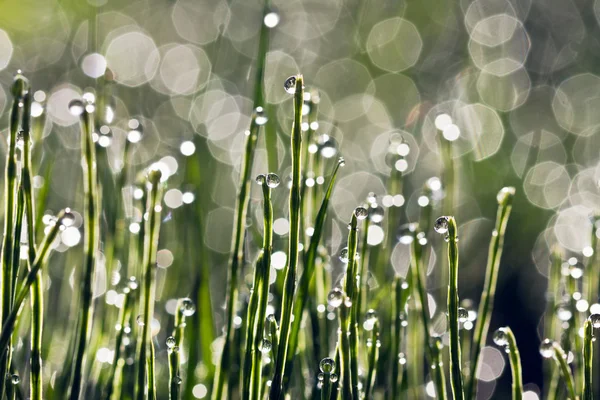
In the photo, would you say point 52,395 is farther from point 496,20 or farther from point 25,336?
point 496,20

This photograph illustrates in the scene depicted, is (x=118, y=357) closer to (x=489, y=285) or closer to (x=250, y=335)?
(x=250, y=335)

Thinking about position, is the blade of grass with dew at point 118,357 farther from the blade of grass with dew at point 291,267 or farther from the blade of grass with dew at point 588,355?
the blade of grass with dew at point 588,355

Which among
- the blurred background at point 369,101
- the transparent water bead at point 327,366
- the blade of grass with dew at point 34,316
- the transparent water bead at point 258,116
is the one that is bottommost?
the transparent water bead at point 327,366

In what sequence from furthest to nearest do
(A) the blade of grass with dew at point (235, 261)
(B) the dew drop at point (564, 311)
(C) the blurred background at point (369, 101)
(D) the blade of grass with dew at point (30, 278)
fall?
(C) the blurred background at point (369, 101) → (B) the dew drop at point (564, 311) → (A) the blade of grass with dew at point (235, 261) → (D) the blade of grass with dew at point (30, 278)

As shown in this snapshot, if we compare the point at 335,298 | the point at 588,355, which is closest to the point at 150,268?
the point at 335,298

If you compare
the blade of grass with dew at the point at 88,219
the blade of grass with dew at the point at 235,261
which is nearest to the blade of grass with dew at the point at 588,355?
the blade of grass with dew at the point at 235,261

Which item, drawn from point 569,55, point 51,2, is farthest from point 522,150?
point 51,2
